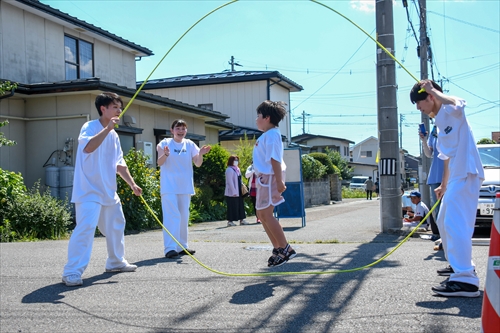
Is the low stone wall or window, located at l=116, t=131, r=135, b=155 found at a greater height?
window, located at l=116, t=131, r=135, b=155

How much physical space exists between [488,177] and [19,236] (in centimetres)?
867

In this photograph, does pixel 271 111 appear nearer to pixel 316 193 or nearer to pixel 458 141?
pixel 458 141

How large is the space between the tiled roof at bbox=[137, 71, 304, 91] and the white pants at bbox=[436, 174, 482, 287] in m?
22.0

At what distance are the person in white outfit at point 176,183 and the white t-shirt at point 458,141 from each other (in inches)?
128

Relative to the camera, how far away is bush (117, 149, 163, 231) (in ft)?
37.2

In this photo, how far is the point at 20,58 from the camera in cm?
1442

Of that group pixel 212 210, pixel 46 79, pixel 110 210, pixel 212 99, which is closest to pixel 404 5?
pixel 212 210

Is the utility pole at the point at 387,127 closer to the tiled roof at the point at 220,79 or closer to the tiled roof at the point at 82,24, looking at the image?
the tiled roof at the point at 82,24

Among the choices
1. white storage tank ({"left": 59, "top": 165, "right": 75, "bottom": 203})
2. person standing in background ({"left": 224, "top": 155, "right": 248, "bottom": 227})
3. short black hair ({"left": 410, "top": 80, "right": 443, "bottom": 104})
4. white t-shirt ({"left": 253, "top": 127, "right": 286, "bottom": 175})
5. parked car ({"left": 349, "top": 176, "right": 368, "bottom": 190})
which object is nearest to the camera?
short black hair ({"left": 410, "top": 80, "right": 443, "bottom": 104})

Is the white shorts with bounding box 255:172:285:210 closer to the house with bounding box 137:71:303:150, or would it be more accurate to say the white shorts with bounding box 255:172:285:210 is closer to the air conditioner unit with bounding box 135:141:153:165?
the air conditioner unit with bounding box 135:141:153:165

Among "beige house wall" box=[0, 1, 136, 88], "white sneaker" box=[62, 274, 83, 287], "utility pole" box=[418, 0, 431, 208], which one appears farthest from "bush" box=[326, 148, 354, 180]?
"white sneaker" box=[62, 274, 83, 287]

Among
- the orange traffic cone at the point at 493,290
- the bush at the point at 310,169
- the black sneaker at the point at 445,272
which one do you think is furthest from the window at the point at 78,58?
the orange traffic cone at the point at 493,290

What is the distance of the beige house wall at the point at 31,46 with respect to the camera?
13992 mm

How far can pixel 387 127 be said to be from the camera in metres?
9.58
